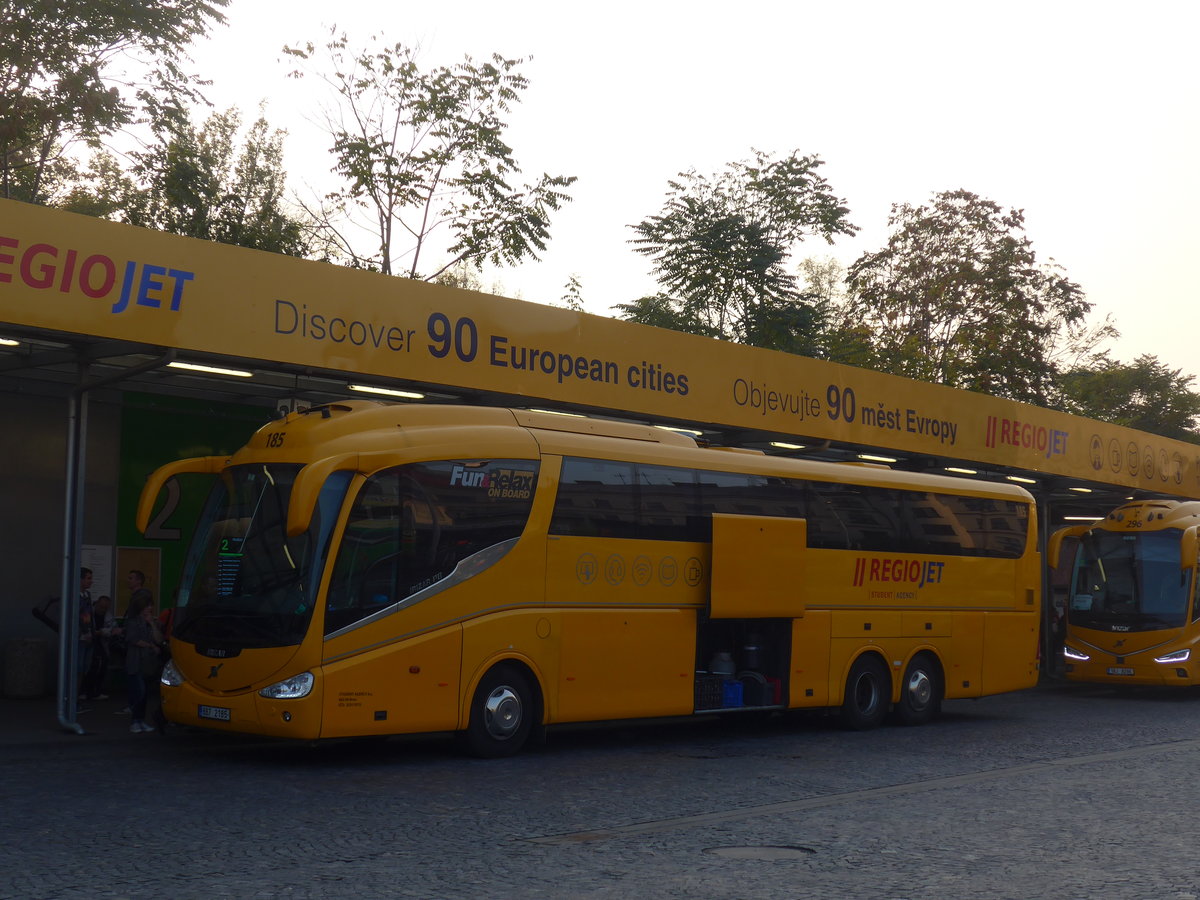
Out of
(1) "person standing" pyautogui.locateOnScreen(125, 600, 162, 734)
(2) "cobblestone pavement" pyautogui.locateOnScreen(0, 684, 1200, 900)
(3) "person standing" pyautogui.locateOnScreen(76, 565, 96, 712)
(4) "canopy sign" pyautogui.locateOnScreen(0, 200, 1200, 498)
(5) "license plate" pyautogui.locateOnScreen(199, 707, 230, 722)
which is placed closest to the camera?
(2) "cobblestone pavement" pyautogui.locateOnScreen(0, 684, 1200, 900)

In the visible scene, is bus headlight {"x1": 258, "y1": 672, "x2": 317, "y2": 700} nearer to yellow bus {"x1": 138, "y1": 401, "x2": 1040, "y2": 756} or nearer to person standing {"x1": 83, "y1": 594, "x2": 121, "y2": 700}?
yellow bus {"x1": 138, "y1": 401, "x2": 1040, "y2": 756}

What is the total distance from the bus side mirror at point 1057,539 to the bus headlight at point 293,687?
1571 centimetres

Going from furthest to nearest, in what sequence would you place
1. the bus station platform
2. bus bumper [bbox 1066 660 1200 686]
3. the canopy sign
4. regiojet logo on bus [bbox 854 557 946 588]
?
bus bumper [bbox 1066 660 1200 686] < regiojet logo on bus [bbox 854 557 946 588] < the bus station platform < the canopy sign

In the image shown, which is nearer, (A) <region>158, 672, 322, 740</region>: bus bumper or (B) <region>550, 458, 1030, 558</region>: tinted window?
(A) <region>158, 672, 322, 740</region>: bus bumper

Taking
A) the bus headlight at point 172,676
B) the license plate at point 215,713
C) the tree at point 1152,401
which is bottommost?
the license plate at point 215,713

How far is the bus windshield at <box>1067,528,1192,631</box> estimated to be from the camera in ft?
78.4

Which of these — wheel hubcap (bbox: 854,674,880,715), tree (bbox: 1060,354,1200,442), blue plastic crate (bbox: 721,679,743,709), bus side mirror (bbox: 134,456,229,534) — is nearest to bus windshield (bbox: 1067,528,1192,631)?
wheel hubcap (bbox: 854,674,880,715)

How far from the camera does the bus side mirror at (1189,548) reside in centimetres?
2386

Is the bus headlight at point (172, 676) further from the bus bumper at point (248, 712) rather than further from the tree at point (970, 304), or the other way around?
the tree at point (970, 304)

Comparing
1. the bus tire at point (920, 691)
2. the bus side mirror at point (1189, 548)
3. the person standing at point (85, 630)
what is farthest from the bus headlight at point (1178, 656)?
the person standing at point (85, 630)

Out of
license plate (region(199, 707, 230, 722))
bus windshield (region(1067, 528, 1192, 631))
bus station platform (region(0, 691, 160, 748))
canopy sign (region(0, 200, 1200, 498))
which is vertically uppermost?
canopy sign (region(0, 200, 1200, 498))

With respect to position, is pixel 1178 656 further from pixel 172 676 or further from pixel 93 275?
pixel 93 275

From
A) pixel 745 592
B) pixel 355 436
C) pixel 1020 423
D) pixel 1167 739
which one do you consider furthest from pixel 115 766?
pixel 1020 423

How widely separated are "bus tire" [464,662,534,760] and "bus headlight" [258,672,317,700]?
1.80 metres
